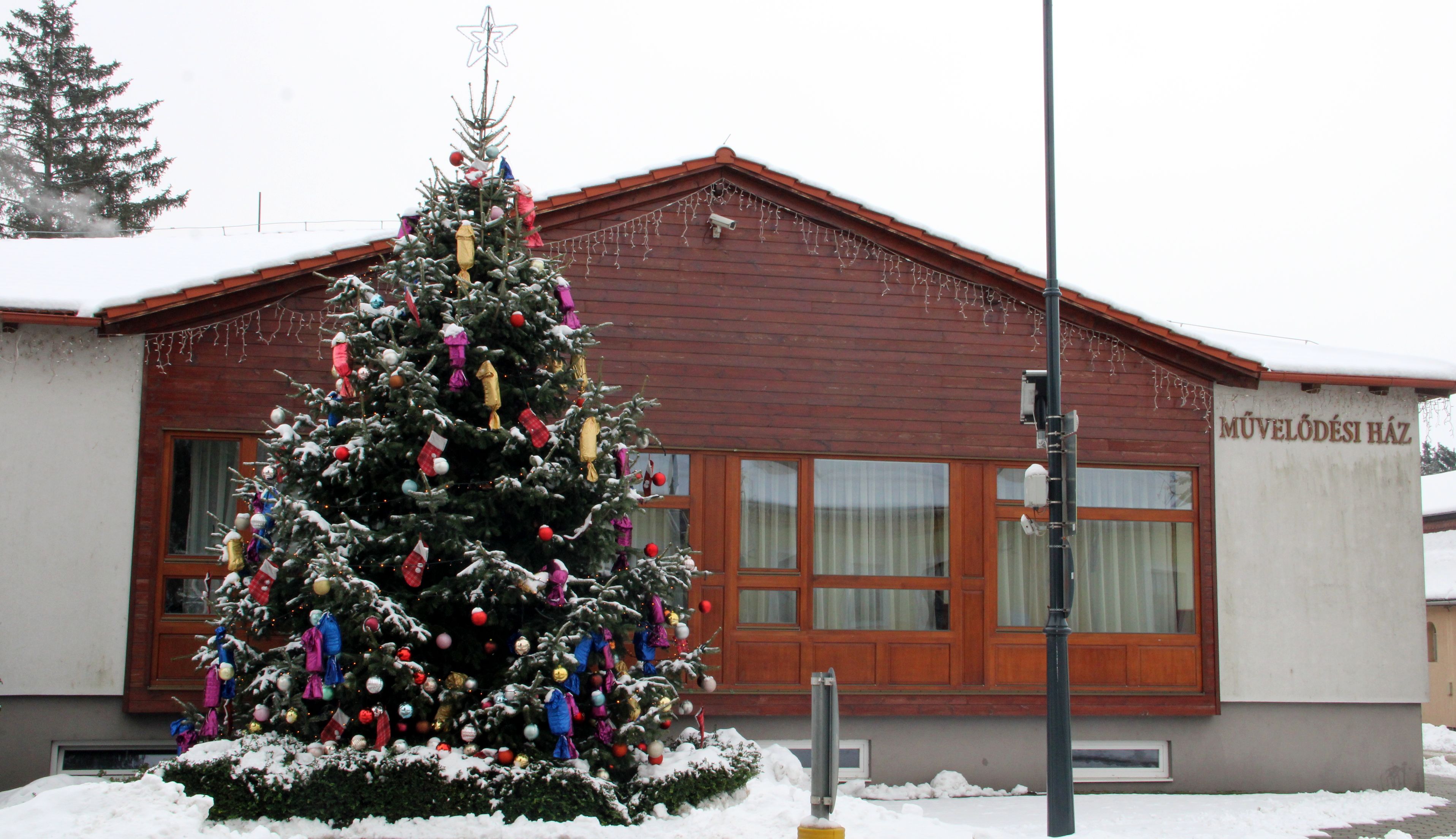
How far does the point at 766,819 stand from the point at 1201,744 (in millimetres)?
6370

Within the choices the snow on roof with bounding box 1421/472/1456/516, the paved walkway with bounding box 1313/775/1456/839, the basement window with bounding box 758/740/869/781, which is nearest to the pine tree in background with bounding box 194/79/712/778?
the basement window with bounding box 758/740/869/781

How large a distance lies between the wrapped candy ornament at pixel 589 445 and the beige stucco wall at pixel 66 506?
5065 millimetres

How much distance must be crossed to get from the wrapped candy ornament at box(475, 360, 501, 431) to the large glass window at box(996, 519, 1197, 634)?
612 centimetres

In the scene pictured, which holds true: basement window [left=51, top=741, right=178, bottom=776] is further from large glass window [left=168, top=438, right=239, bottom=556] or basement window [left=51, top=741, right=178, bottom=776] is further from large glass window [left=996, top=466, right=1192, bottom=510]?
large glass window [left=996, top=466, right=1192, bottom=510]

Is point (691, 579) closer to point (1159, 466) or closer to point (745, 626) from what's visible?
point (745, 626)

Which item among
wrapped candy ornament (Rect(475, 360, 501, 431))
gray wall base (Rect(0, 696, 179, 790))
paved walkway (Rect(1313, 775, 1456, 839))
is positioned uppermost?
wrapped candy ornament (Rect(475, 360, 501, 431))

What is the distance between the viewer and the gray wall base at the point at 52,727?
10.8m

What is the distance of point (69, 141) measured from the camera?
37.2 metres

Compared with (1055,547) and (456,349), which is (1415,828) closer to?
(1055,547)

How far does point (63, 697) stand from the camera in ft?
35.8

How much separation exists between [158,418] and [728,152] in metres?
6.20

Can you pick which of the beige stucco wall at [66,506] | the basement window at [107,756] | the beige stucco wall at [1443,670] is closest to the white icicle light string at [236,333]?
the beige stucco wall at [66,506]

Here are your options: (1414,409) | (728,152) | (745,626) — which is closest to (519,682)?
(745,626)

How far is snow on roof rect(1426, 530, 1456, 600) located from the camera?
79.4 feet
